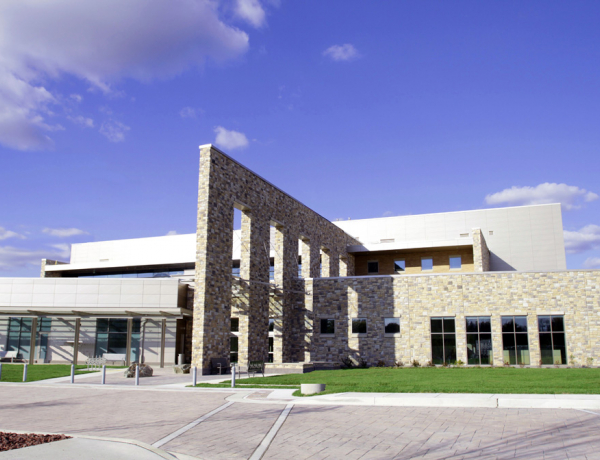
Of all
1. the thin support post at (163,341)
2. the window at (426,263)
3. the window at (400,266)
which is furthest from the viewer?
the window at (400,266)

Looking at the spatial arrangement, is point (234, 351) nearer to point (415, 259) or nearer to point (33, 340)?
point (33, 340)

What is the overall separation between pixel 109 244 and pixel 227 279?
33369 mm

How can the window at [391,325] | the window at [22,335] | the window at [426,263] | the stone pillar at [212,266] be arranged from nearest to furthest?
the stone pillar at [212,266], the window at [391,325], the window at [22,335], the window at [426,263]

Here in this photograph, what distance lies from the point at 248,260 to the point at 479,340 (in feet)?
46.4

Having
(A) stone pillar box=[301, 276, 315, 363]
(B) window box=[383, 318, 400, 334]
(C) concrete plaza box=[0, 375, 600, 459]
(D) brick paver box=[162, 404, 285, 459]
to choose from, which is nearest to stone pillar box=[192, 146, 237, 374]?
(A) stone pillar box=[301, 276, 315, 363]

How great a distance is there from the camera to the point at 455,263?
4412 cm

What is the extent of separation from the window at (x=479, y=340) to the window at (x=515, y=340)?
81cm

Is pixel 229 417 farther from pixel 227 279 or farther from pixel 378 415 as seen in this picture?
pixel 227 279

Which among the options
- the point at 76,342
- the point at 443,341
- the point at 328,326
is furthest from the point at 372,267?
the point at 76,342

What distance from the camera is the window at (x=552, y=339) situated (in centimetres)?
2931

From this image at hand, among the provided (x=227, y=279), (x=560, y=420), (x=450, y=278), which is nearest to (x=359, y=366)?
(x=450, y=278)

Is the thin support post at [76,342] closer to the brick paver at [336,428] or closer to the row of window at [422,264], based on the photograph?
the brick paver at [336,428]

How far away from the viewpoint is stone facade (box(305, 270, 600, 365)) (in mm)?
29594

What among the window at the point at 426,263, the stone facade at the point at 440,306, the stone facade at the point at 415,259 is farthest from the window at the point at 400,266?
the stone facade at the point at 440,306
